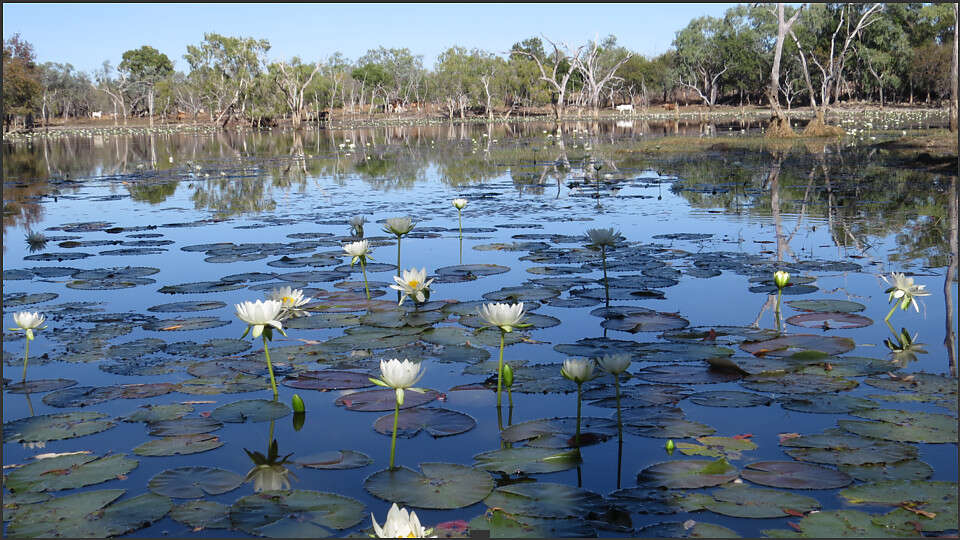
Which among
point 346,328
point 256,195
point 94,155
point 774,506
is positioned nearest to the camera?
point 774,506

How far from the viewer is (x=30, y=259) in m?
7.45

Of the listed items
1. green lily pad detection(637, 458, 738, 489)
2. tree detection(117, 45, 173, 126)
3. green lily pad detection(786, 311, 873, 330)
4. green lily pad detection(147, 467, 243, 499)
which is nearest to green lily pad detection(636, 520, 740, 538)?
green lily pad detection(637, 458, 738, 489)

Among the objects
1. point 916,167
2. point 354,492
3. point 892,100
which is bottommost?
point 354,492

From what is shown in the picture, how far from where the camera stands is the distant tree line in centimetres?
5144

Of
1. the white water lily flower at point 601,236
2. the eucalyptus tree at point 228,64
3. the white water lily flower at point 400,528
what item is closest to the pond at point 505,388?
the white water lily flower at point 601,236

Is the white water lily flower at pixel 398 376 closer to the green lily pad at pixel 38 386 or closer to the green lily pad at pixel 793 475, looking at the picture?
the green lily pad at pixel 793 475

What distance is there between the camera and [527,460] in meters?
2.92

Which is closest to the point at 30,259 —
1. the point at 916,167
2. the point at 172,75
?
the point at 916,167

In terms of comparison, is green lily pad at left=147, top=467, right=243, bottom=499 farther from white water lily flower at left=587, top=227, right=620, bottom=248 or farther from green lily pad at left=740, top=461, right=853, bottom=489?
white water lily flower at left=587, top=227, right=620, bottom=248

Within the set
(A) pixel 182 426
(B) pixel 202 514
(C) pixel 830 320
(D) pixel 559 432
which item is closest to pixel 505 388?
→ (D) pixel 559 432

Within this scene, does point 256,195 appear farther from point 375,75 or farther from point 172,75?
point 172,75

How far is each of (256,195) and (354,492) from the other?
11.2 metres

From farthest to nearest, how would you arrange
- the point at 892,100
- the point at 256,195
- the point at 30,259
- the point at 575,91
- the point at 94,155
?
the point at 575,91, the point at 892,100, the point at 94,155, the point at 256,195, the point at 30,259

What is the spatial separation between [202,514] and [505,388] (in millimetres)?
1620
